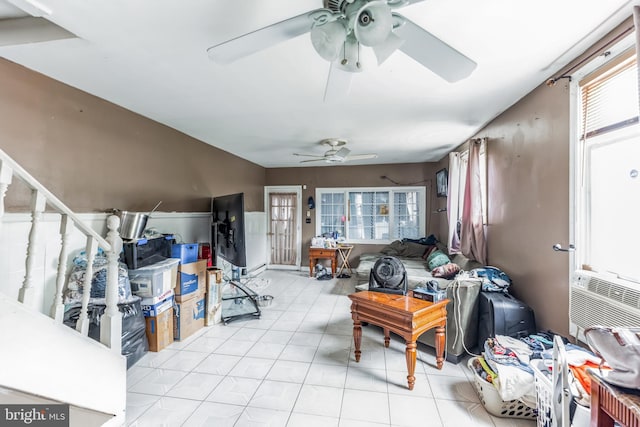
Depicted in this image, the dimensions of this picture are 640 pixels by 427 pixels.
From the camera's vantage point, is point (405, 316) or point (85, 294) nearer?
point (85, 294)

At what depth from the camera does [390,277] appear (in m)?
2.33

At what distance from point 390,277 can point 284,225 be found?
13.8 ft

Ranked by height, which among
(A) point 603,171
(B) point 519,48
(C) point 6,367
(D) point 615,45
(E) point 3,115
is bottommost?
(C) point 6,367

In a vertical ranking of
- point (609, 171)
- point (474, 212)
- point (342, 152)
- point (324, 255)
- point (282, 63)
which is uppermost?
point (282, 63)

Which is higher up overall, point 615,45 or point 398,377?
point 615,45

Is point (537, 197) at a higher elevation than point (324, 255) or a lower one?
higher

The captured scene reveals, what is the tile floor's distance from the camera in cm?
170

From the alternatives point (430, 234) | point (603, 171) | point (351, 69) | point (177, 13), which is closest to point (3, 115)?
point (177, 13)

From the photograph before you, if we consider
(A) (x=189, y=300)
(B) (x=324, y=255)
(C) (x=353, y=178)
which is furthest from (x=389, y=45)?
(C) (x=353, y=178)

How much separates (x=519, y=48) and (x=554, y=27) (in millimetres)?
194

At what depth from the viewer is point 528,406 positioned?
166 centimetres

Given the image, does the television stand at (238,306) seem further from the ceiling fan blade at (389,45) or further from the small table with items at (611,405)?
the ceiling fan blade at (389,45)

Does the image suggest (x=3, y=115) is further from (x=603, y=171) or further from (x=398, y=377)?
(x=603, y=171)

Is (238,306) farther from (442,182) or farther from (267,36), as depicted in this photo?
(442,182)
